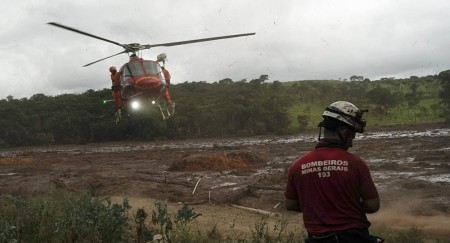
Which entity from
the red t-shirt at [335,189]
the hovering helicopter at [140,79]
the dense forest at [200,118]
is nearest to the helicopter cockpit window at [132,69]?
the hovering helicopter at [140,79]

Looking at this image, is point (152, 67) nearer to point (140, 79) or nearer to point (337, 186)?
point (140, 79)

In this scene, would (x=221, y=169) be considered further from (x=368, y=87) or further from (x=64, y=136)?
(x=368, y=87)

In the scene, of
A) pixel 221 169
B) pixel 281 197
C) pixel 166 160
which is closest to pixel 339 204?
pixel 281 197

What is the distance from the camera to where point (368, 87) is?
7100cm

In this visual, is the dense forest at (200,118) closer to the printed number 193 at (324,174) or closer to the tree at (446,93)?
the tree at (446,93)

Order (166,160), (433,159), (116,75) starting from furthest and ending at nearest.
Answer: (166,160)
(433,159)
(116,75)

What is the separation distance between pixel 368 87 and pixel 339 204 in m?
71.3

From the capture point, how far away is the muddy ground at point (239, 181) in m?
12.3

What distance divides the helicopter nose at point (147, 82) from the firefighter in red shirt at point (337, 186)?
481 inches

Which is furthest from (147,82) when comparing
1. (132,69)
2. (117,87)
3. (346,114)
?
(346,114)

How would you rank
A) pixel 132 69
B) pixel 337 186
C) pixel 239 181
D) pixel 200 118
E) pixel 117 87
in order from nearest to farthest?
pixel 337 186 → pixel 132 69 → pixel 117 87 → pixel 239 181 → pixel 200 118

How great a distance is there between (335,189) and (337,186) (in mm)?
31

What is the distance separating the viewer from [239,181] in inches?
726

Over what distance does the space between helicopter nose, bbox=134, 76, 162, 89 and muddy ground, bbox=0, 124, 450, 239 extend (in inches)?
148
